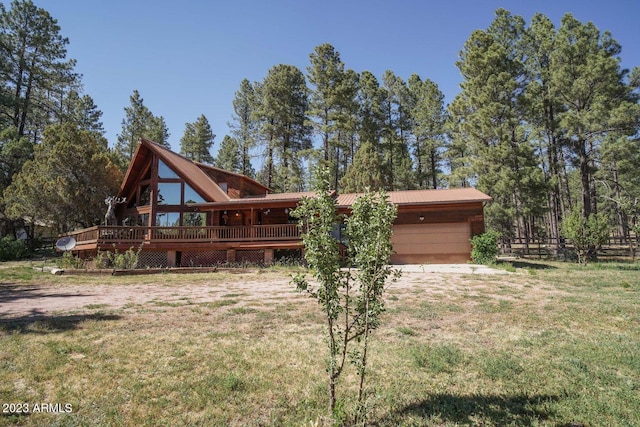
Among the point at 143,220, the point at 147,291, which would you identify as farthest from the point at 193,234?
the point at 147,291

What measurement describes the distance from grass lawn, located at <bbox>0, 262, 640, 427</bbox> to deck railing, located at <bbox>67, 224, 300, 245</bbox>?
10177 mm

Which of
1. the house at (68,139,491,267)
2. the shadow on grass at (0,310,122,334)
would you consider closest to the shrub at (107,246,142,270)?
the house at (68,139,491,267)

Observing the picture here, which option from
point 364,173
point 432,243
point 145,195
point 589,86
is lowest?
point 432,243

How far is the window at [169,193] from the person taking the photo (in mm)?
21328

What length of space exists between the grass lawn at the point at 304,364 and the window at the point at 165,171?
48.6ft

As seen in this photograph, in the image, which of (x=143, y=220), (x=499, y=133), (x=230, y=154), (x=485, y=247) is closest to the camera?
(x=485, y=247)

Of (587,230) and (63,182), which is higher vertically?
(63,182)

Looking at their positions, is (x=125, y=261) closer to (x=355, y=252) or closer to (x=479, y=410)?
(x=355, y=252)

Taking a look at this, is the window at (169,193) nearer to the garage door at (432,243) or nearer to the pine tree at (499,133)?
the garage door at (432,243)

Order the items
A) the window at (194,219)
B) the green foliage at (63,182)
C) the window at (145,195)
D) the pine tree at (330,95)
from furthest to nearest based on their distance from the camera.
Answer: the pine tree at (330,95) < the green foliage at (63,182) < the window at (145,195) < the window at (194,219)

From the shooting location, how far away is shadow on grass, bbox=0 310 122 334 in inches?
235

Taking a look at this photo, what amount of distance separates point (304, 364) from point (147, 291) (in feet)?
25.5

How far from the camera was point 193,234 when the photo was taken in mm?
18750

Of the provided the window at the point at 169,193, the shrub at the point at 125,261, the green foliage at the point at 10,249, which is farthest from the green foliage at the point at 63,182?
the shrub at the point at 125,261
